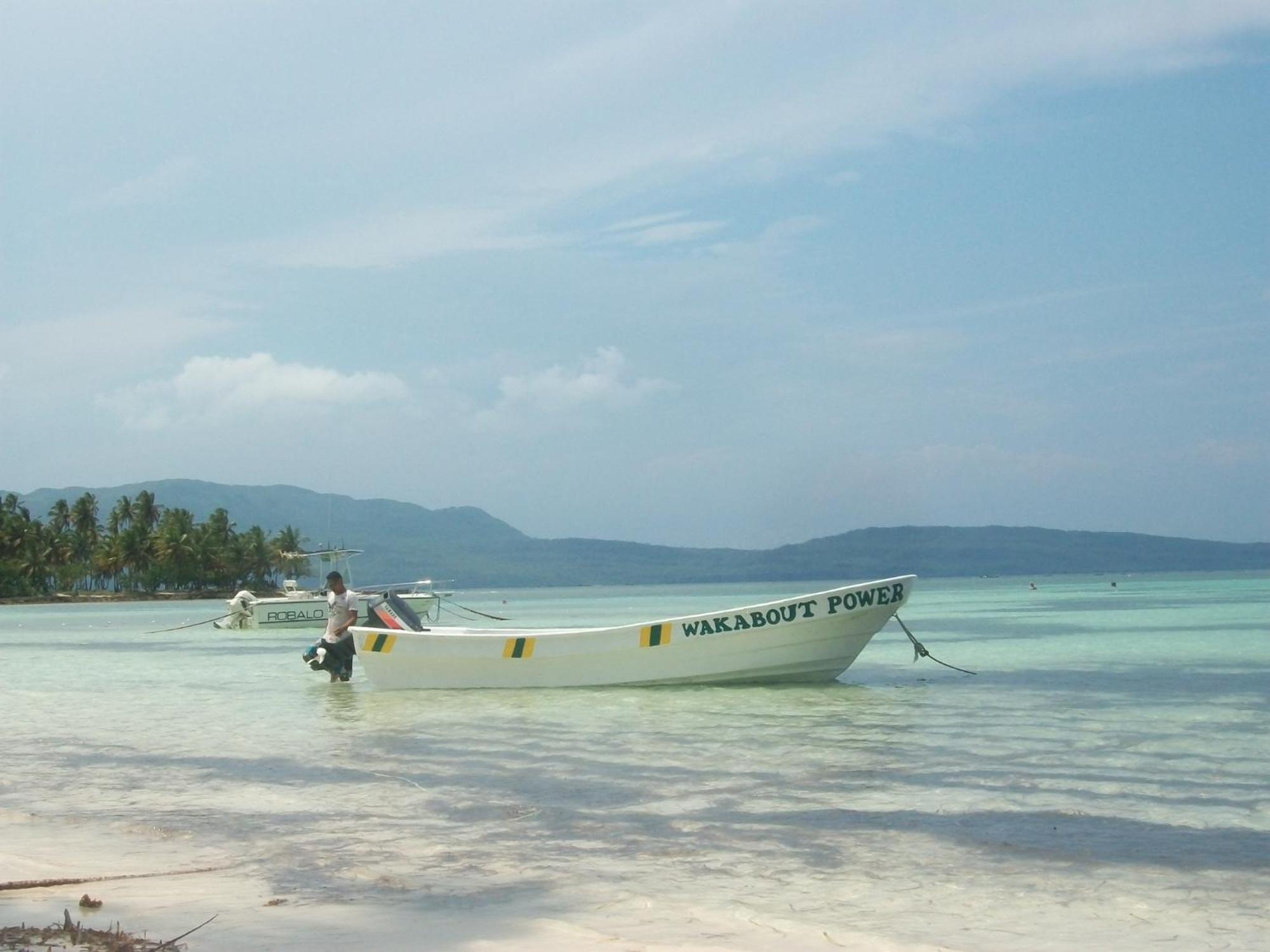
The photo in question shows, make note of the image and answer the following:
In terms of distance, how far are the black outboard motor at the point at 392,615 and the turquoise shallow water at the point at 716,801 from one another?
133 cm

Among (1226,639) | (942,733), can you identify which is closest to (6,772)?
(942,733)

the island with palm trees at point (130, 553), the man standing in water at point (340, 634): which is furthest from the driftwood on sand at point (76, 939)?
the island with palm trees at point (130, 553)

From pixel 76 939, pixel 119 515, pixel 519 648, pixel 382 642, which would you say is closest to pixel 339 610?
pixel 382 642

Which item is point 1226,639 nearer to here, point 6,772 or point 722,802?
point 722,802

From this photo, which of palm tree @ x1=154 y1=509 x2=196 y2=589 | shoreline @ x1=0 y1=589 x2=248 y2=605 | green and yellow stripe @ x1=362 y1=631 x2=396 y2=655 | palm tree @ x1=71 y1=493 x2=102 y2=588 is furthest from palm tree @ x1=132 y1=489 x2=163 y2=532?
green and yellow stripe @ x1=362 y1=631 x2=396 y2=655

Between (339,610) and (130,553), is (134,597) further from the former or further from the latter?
A: (339,610)

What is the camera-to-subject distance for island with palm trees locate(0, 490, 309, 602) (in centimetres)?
10600

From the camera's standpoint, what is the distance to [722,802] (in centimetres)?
891

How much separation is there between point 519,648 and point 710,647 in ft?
8.86

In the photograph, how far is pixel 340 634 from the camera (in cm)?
1958

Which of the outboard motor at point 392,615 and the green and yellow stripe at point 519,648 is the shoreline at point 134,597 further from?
the green and yellow stripe at point 519,648

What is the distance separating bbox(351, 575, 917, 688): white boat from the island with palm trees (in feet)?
296

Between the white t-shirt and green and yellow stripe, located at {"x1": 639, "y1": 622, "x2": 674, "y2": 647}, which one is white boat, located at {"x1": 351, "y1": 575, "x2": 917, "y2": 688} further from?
the white t-shirt

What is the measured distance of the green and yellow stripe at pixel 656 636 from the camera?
56.2ft
